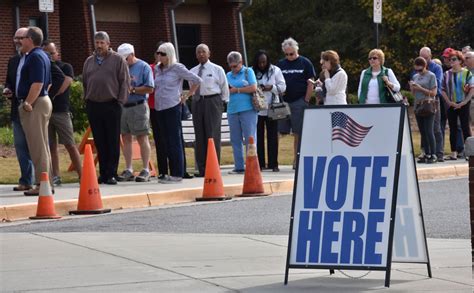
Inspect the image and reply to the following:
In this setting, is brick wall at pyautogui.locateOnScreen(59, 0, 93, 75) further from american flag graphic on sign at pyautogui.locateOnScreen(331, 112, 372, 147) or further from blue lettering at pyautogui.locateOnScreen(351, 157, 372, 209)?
blue lettering at pyautogui.locateOnScreen(351, 157, 372, 209)

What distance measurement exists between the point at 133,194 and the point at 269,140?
471 centimetres

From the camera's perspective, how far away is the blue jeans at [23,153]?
1619 centimetres

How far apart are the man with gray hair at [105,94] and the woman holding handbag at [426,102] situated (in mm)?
6057

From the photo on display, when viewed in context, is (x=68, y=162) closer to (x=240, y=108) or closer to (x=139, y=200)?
(x=240, y=108)

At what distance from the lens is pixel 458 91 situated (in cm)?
2220

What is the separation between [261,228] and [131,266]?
310cm

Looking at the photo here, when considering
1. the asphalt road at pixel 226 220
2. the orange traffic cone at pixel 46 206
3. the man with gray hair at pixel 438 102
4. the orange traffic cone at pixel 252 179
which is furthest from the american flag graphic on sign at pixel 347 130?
the man with gray hair at pixel 438 102

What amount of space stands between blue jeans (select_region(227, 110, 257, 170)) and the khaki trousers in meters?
4.46

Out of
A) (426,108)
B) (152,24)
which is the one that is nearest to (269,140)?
(426,108)

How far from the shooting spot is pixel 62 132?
1673cm

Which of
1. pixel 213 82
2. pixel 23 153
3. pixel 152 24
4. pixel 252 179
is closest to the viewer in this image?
pixel 23 153

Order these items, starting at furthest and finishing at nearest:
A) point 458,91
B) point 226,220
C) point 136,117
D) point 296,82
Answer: point 458,91
point 296,82
point 136,117
point 226,220

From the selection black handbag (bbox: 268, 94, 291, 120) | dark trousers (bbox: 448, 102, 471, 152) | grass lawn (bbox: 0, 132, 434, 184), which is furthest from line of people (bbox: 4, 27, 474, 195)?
grass lawn (bbox: 0, 132, 434, 184)

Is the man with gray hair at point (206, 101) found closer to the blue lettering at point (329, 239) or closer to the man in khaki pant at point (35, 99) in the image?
the man in khaki pant at point (35, 99)
